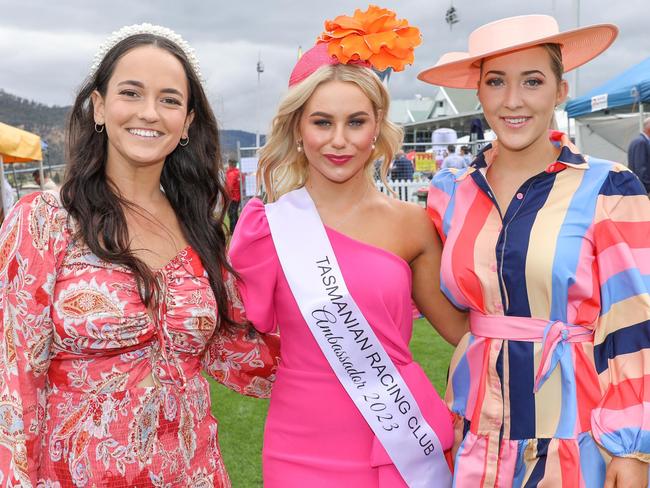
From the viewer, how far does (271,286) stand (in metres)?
2.24

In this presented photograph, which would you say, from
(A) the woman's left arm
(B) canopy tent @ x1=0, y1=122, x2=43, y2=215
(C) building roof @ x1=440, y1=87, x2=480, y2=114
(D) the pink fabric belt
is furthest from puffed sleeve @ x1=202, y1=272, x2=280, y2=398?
(C) building roof @ x1=440, y1=87, x2=480, y2=114

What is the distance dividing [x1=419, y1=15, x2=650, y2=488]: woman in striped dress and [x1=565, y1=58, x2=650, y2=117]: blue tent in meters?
8.32

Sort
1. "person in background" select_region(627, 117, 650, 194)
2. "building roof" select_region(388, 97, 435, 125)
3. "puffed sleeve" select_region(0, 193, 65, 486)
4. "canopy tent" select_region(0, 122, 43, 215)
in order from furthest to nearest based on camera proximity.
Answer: "building roof" select_region(388, 97, 435, 125) < "canopy tent" select_region(0, 122, 43, 215) < "person in background" select_region(627, 117, 650, 194) < "puffed sleeve" select_region(0, 193, 65, 486)

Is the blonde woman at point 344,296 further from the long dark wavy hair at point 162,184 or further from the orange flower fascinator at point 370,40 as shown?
the long dark wavy hair at point 162,184

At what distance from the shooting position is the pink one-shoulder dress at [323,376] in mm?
2125

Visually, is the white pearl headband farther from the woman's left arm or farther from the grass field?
the grass field

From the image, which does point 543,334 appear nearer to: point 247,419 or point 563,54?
point 563,54

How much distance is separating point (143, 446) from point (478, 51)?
159 cm

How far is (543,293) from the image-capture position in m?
1.93

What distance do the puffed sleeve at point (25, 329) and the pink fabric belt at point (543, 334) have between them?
4.22 ft

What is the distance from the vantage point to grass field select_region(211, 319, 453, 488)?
399 cm

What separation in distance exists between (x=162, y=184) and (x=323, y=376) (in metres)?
0.90

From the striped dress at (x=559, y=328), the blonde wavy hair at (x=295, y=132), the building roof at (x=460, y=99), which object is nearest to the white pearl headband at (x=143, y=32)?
the blonde wavy hair at (x=295, y=132)

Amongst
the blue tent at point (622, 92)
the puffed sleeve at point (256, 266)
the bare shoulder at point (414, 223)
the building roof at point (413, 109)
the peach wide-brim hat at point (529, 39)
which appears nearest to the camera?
the peach wide-brim hat at point (529, 39)
